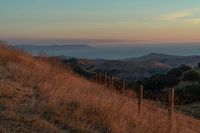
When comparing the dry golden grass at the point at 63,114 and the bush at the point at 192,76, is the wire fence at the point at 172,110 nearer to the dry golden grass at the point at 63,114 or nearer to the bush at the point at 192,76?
the dry golden grass at the point at 63,114

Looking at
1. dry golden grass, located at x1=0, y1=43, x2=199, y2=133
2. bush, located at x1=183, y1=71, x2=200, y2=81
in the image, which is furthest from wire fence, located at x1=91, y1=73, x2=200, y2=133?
bush, located at x1=183, y1=71, x2=200, y2=81

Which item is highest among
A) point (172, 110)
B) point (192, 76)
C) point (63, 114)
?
point (63, 114)

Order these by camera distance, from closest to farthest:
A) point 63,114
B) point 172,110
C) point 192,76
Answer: point 63,114, point 172,110, point 192,76

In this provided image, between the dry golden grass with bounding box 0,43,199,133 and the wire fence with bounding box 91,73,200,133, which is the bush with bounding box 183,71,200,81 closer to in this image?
the wire fence with bounding box 91,73,200,133

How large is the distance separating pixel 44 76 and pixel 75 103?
6.22 metres

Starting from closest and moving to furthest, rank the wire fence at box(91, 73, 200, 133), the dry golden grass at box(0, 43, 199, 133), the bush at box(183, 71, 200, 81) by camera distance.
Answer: the dry golden grass at box(0, 43, 199, 133), the wire fence at box(91, 73, 200, 133), the bush at box(183, 71, 200, 81)

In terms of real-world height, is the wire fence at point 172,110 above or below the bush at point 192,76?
above

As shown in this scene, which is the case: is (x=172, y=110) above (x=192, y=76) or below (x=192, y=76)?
above

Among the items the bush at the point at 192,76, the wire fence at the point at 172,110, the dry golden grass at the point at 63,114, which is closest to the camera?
the dry golden grass at the point at 63,114

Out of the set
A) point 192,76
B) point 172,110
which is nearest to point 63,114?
point 172,110

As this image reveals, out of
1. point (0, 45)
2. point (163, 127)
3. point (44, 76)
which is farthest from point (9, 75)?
point (0, 45)

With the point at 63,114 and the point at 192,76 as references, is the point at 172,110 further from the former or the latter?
the point at 192,76

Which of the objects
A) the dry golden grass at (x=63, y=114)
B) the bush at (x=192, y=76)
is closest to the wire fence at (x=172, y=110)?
the dry golden grass at (x=63, y=114)

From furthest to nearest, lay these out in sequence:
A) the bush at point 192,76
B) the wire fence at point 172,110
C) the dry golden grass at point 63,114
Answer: the bush at point 192,76 < the wire fence at point 172,110 < the dry golden grass at point 63,114
